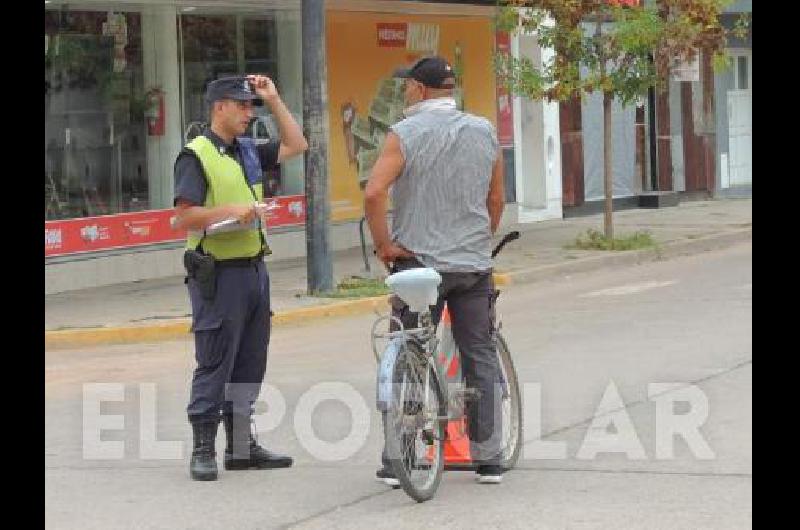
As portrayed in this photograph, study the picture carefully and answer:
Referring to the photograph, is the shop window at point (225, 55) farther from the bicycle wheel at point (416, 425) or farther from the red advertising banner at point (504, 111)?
the bicycle wheel at point (416, 425)

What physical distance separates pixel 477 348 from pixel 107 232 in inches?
455

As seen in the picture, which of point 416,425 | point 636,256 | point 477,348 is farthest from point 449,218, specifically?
point 636,256

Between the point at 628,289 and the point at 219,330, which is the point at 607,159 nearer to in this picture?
the point at 628,289

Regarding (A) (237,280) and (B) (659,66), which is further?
(B) (659,66)

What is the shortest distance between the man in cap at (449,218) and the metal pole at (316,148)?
894 cm

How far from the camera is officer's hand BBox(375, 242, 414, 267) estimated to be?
7.84 meters

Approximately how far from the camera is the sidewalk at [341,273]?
599 inches

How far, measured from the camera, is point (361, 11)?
2291 centimetres

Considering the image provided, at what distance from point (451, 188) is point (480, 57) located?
17.8 m

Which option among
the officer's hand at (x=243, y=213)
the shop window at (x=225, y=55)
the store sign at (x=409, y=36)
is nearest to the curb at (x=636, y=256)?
the shop window at (x=225, y=55)

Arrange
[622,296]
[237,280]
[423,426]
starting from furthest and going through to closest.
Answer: [622,296], [237,280], [423,426]

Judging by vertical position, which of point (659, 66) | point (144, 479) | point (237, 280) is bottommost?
point (144, 479)
